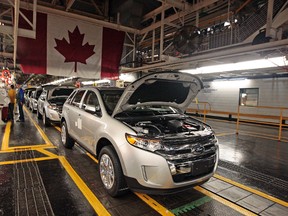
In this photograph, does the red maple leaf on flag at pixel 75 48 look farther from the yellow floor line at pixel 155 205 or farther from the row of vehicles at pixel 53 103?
the yellow floor line at pixel 155 205

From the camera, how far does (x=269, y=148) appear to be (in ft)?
20.7

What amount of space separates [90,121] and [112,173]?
3.73 ft

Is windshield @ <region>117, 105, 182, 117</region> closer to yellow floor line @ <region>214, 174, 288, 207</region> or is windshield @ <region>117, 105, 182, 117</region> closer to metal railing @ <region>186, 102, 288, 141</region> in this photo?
yellow floor line @ <region>214, 174, 288, 207</region>

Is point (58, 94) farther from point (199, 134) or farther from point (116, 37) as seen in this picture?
point (199, 134)

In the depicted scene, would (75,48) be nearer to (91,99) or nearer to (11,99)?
(91,99)

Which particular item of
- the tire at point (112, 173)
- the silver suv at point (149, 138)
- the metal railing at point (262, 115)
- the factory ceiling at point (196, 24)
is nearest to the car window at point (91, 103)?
the silver suv at point (149, 138)

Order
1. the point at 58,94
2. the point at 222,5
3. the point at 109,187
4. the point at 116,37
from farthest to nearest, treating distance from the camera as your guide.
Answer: the point at 58,94
the point at 116,37
the point at 222,5
the point at 109,187

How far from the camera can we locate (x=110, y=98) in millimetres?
3695

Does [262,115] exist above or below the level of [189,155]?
above

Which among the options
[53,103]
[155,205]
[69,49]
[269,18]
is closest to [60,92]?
[53,103]

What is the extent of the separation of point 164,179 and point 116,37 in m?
6.78

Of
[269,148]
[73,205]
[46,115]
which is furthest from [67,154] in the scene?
[269,148]

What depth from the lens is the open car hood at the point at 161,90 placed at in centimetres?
293

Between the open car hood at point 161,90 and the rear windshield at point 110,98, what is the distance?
0.95ft
